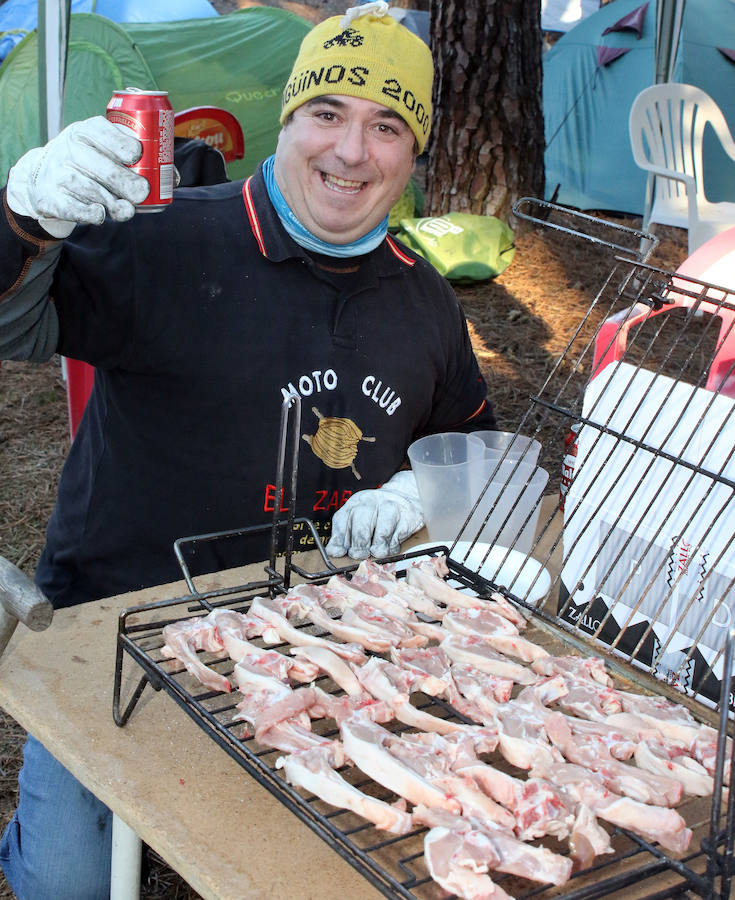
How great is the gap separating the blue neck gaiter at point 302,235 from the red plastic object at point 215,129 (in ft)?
11.0

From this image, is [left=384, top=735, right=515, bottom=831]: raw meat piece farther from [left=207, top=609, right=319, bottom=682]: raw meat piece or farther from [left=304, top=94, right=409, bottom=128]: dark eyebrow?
[left=304, top=94, right=409, bottom=128]: dark eyebrow

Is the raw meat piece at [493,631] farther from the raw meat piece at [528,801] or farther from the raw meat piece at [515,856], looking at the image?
the raw meat piece at [515,856]

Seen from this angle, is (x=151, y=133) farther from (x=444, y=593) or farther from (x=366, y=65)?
(x=444, y=593)

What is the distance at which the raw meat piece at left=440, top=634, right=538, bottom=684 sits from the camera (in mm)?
1862

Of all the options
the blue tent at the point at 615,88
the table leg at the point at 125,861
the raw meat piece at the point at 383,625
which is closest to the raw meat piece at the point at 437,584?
the raw meat piece at the point at 383,625

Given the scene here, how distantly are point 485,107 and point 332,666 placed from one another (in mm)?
6572

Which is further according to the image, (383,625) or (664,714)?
(383,625)

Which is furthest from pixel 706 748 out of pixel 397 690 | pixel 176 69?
pixel 176 69

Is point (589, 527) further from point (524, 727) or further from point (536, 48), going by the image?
point (536, 48)

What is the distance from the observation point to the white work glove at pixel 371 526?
7.94 ft

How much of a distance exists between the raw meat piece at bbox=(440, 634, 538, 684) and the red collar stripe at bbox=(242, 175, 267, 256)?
4.20 feet

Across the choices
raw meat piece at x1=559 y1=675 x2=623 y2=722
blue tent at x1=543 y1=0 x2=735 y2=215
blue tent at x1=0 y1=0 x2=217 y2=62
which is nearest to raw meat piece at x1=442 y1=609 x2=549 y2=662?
raw meat piece at x1=559 y1=675 x2=623 y2=722

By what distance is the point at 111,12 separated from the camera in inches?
336

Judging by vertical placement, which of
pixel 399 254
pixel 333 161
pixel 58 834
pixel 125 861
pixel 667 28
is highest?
pixel 667 28
